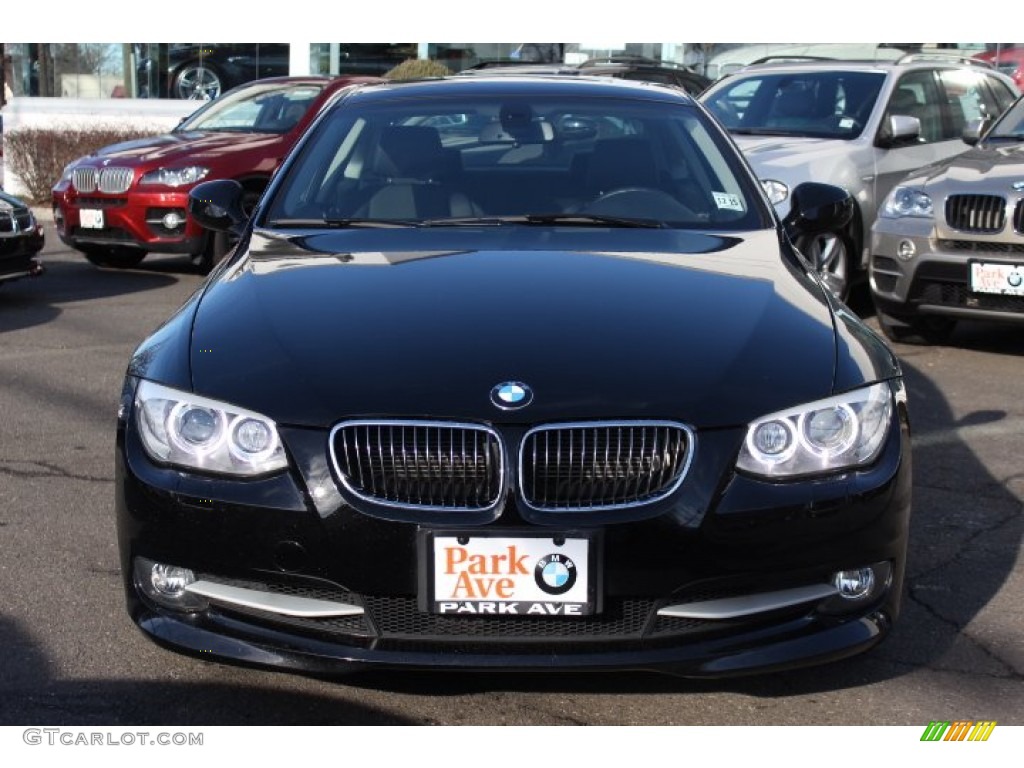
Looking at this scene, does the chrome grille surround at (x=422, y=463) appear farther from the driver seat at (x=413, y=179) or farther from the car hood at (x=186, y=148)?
the car hood at (x=186, y=148)

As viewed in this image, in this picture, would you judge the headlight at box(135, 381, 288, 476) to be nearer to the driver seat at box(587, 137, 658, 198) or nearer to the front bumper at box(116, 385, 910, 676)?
the front bumper at box(116, 385, 910, 676)

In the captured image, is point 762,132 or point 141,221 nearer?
point 762,132

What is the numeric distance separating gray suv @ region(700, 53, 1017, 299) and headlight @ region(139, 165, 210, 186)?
3805 millimetres

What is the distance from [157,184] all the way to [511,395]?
856 centimetres

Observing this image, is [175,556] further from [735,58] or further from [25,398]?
[735,58]

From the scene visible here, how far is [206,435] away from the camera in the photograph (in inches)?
133

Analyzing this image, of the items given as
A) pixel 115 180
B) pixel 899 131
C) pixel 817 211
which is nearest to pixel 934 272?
pixel 899 131

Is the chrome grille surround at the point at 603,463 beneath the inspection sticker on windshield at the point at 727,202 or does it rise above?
beneath

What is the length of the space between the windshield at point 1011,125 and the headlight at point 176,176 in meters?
5.66

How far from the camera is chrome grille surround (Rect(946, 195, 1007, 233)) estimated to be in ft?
25.8

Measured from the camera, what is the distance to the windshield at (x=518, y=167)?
15.6 ft

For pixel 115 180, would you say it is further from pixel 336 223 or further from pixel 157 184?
pixel 336 223

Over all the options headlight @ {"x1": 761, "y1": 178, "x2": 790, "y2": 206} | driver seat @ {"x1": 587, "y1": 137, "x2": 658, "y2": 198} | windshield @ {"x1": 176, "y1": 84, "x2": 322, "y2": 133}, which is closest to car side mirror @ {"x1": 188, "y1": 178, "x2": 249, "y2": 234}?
driver seat @ {"x1": 587, "y1": 137, "x2": 658, "y2": 198}

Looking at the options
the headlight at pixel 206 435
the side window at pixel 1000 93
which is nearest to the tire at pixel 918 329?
the side window at pixel 1000 93
